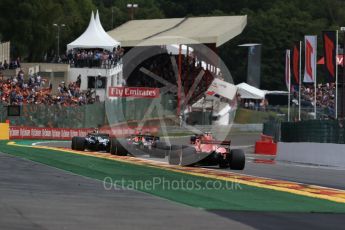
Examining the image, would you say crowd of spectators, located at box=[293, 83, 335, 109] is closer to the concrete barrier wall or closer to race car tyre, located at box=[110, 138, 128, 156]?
the concrete barrier wall

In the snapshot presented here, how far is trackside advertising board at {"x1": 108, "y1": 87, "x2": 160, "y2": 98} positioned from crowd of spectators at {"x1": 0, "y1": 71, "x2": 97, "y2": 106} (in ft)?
4.50

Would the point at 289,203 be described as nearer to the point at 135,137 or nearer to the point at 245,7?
the point at 135,137

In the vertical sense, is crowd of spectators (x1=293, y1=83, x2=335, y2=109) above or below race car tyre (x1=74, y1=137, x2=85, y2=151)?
above

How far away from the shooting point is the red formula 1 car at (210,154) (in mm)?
24094

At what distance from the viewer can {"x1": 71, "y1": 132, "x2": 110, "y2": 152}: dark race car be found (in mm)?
35062

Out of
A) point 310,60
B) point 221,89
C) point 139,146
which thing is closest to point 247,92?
point 221,89

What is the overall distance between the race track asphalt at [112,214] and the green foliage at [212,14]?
203 ft

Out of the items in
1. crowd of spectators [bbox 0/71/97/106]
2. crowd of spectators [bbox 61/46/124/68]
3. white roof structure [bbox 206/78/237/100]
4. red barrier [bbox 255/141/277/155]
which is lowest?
red barrier [bbox 255/141/277/155]

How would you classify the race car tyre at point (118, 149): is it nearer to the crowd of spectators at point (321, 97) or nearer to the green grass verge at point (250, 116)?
the crowd of spectators at point (321, 97)

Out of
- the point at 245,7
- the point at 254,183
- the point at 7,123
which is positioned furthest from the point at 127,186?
the point at 245,7

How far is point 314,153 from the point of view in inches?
1218

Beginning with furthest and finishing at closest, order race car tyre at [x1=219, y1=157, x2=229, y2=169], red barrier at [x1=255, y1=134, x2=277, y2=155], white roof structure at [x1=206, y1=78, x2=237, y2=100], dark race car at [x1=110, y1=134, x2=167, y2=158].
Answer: white roof structure at [x1=206, y1=78, x2=237, y2=100] → red barrier at [x1=255, y1=134, x2=277, y2=155] → dark race car at [x1=110, y1=134, x2=167, y2=158] → race car tyre at [x1=219, y1=157, x2=229, y2=169]

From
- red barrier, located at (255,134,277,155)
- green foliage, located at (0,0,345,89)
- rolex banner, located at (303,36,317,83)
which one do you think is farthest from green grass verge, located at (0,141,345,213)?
green foliage, located at (0,0,345,89)

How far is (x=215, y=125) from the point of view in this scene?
60094 millimetres
